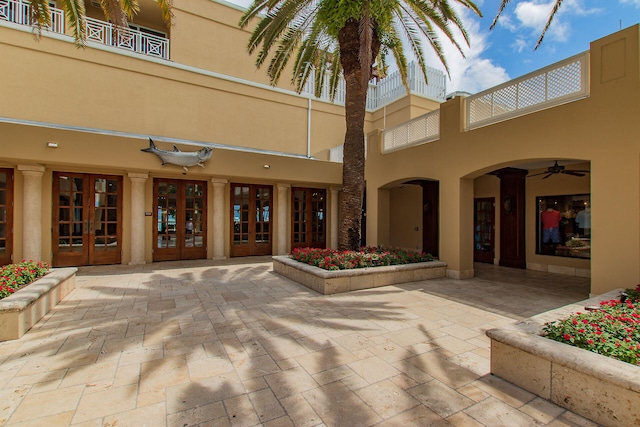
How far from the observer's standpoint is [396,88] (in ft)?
50.6

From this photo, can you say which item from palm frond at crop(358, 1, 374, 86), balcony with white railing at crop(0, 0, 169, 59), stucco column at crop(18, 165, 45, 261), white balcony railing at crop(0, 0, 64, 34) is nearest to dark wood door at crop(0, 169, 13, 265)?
stucco column at crop(18, 165, 45, 261)

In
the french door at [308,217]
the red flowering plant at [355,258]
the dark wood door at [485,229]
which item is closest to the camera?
the red flowering plant at [355,258]

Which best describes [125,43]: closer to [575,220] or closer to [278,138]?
[278,138]

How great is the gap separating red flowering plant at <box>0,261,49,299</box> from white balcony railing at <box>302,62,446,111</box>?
11.8 m

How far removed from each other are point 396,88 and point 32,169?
1438 centimetres

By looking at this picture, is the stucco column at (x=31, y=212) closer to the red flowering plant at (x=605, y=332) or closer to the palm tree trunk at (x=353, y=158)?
the palm tree trunk at (x=353, y=158)

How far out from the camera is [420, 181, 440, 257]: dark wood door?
11.7m

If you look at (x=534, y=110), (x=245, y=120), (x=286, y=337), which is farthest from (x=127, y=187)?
(x=534, y=110)

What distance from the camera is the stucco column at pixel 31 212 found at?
8203mm

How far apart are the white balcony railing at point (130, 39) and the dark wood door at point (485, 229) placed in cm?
1295

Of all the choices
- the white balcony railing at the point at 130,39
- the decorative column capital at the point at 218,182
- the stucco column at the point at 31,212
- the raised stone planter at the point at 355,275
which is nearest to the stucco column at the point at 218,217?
the decorative column capital at the point at 218,182

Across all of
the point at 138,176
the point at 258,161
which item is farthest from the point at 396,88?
the point at 138,176

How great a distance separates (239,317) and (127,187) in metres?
7.21

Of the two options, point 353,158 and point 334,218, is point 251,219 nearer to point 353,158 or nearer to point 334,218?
point 334,218
